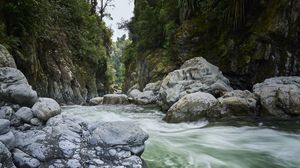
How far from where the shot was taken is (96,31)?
78.0ft

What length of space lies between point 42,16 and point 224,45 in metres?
7.24

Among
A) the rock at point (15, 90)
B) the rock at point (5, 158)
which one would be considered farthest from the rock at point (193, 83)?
the rock at point (5, 158)

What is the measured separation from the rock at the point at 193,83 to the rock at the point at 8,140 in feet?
23.7

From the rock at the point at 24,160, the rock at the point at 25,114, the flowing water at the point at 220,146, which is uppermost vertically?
the rock at the point at 25,114

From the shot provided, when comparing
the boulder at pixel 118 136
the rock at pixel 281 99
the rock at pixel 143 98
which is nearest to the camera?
the boulder at pixel 118 136

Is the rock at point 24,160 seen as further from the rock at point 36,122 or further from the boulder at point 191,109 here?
the boulder at point 191,109

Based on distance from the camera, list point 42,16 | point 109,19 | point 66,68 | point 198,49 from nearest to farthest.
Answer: point 42,16 → point 198,49 → point 66,68 → point 109,19

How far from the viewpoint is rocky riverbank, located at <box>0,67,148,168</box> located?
330 cm

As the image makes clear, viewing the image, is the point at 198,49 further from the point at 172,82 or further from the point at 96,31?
the point at 96,31

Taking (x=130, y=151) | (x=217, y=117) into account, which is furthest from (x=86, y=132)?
(x=217, y=117)

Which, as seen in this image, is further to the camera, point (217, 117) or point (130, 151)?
point (217, 117)

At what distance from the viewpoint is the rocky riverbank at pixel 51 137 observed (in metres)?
3.30

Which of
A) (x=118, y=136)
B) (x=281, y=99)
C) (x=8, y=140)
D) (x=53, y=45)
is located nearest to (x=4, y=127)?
(x=8, y=140)

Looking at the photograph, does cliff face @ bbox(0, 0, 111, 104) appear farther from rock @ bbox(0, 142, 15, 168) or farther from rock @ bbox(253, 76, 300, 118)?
rock @ bbox(253, 76, 300, 118)
